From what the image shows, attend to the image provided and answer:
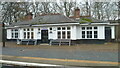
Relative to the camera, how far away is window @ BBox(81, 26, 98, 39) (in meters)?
17.3

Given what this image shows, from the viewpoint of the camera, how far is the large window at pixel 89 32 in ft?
56.7

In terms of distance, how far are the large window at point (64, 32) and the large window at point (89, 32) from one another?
2.51 m

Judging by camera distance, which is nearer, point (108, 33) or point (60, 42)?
point (60, 42)

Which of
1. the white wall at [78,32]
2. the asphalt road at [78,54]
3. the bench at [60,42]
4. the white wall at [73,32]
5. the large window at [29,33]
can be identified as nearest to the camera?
the asphalt road at [78,54]

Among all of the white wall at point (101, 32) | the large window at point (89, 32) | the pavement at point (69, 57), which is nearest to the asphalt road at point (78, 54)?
the pavement at point (69, 57)

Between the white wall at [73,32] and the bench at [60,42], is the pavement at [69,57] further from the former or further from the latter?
the white wall at [73,32]

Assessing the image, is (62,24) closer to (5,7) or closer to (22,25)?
(22,25)

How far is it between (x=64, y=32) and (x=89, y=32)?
3.75m

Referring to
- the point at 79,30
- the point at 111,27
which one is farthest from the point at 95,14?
the point at 79,30

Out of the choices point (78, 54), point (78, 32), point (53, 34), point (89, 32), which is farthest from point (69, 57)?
point (89, 32)

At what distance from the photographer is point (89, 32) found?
57.4ft

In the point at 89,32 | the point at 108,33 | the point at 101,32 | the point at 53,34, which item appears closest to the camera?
the point at 101,32

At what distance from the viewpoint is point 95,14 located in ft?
99.7

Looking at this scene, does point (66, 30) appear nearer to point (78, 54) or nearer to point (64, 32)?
point (64, 32)
